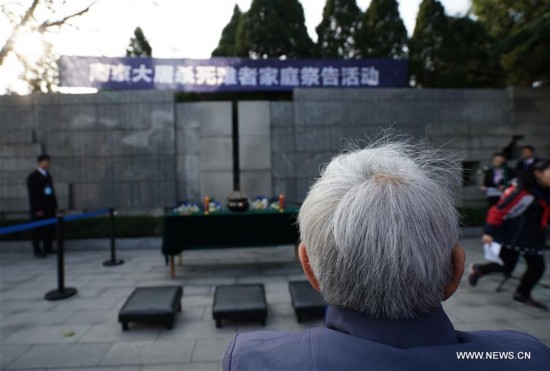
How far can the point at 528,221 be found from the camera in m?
3.79

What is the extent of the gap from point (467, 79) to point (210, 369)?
1363cm

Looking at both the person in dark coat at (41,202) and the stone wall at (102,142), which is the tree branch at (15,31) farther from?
the stone wall at (102,142)

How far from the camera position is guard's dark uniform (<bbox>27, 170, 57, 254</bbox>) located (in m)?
6.97

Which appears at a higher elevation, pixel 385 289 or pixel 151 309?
pixel 385 289

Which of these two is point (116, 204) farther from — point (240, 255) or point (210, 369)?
point (210, 369)

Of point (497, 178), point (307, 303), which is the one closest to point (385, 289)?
point (307, 303)

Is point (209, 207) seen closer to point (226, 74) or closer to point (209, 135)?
point (209, 135)

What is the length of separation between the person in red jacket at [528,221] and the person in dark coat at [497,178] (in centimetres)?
394

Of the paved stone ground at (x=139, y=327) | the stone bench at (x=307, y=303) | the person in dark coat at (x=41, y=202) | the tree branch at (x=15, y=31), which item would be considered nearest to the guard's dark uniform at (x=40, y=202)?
the person in dark coat at (x=41, y=202)

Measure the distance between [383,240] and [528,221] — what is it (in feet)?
13.0

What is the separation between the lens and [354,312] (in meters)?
0.83

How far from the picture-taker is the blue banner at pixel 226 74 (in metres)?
8.38

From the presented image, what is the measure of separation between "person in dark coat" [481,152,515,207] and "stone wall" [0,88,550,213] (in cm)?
59

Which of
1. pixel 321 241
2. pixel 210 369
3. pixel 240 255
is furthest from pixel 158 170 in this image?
pixel 321 241
